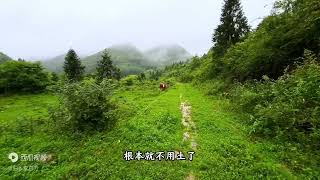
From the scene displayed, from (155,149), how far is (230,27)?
34480 mm

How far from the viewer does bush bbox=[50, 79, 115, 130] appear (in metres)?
20.1

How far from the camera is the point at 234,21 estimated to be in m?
45.9

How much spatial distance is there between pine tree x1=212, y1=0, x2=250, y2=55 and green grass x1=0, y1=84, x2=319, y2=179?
24.9 metres

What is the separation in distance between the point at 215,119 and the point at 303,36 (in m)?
9.67

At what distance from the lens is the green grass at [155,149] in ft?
41.9

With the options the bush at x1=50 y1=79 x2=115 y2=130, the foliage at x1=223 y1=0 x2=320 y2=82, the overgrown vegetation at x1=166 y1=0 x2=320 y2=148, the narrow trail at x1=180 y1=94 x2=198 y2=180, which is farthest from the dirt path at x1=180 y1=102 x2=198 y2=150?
the foliage at x1=223 y1=0 x2=320 y2=82

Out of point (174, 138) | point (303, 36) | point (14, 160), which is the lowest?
point (14, 160)

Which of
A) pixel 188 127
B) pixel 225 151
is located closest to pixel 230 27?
pixel 188 127

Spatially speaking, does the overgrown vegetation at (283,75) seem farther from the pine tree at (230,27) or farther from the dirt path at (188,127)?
the pine tree at (230,27)

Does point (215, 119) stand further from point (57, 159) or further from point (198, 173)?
point (57, 159)

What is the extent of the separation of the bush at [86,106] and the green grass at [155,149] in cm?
98

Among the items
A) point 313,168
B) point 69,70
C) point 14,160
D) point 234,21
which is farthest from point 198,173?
point 69,70

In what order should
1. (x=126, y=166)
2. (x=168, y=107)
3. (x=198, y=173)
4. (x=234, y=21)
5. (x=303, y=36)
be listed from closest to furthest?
(x=198, y=173) → (x=126, y=166) → (x=303, y=36) → (x=168, y=107) → (x=234, y=21)

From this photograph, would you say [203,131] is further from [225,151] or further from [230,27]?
[230,27]
